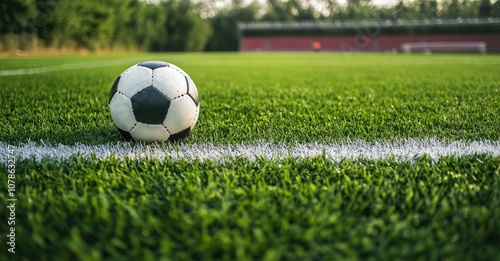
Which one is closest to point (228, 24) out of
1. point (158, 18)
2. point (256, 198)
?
point (158, 18)

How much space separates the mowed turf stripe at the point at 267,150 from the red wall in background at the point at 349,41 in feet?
142

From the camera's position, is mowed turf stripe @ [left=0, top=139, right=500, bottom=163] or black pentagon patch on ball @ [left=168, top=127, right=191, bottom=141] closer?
mowed turf stripe @ [left=0, top=139, right=500, bottom=163]

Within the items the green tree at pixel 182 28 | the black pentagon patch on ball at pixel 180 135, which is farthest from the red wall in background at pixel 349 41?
the black pentagon patch on ball at pixel 180 135

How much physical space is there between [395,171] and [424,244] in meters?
0.65

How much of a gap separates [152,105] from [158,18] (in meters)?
44.8

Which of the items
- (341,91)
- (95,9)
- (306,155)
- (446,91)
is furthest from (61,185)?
(95,9)

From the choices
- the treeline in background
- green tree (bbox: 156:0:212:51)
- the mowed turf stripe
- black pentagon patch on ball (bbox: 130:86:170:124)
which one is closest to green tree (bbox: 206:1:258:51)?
the treeline in background

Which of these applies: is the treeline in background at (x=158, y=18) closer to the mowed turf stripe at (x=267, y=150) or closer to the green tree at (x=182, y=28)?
the green tree at (x=182, y=28)

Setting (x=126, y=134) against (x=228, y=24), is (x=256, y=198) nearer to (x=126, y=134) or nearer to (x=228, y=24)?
(x=126, y=134)

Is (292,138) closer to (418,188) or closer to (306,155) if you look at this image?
(306,155)

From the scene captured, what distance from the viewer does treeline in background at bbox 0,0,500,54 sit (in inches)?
890

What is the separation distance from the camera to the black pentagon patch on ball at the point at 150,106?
215 centimetres

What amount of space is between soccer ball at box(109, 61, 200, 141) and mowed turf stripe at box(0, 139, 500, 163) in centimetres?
8

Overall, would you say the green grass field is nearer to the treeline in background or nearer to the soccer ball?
the soccer ball
